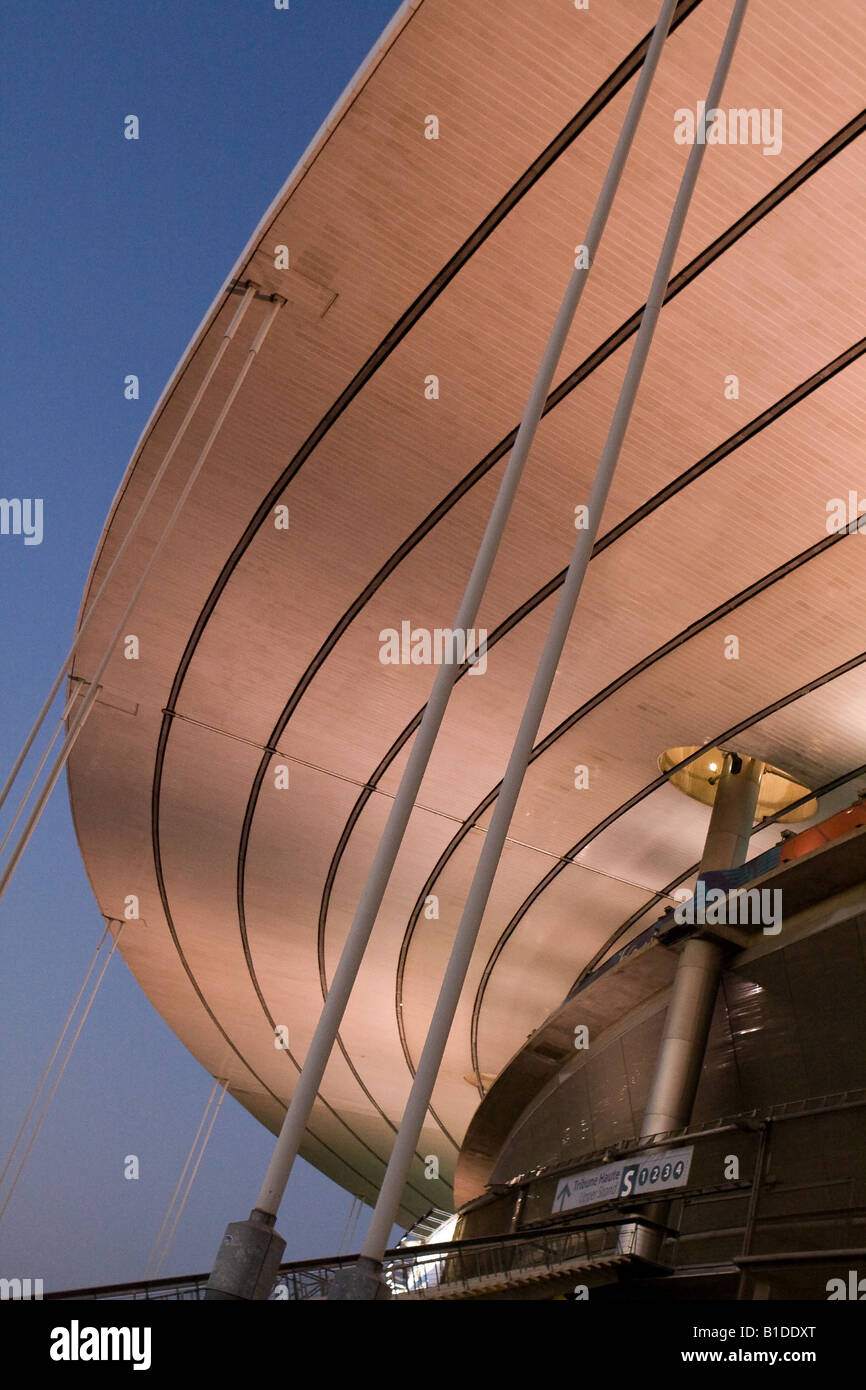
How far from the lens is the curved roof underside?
12.1 meters

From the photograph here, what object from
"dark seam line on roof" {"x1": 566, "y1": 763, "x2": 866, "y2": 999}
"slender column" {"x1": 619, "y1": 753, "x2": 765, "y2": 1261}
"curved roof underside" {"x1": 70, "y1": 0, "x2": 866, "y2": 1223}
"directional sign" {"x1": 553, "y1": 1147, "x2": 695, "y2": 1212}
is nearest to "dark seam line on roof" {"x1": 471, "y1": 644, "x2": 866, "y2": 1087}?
"curved roof underside" {"x1": 70, "y1": 0, "x2": 866, "y2": 1223}

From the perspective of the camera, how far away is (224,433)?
16453mm

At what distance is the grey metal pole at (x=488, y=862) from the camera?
3541 millimetres

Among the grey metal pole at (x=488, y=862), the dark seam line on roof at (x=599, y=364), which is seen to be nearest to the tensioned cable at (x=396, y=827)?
the grey metal pole at (x=488, y=862)

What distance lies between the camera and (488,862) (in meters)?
4.25

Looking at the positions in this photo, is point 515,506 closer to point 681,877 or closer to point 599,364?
point 599,364

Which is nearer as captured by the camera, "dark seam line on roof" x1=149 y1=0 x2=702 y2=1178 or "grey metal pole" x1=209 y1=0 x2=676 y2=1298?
"grey metal pole" x1=209 y1=0 x2=676 y2=1298

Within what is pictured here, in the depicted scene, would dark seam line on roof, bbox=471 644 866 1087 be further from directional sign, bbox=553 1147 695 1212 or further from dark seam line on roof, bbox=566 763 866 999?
directional sign, bbox=553 1147 695 1212

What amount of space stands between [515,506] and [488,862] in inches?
504

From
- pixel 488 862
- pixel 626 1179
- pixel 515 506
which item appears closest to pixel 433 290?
pixel 515 506

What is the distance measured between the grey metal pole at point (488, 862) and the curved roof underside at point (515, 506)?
7.14 meters

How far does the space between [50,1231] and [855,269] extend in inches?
2820

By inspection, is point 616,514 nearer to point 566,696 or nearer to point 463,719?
point 566,696

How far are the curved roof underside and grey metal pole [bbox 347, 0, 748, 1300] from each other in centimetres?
714
